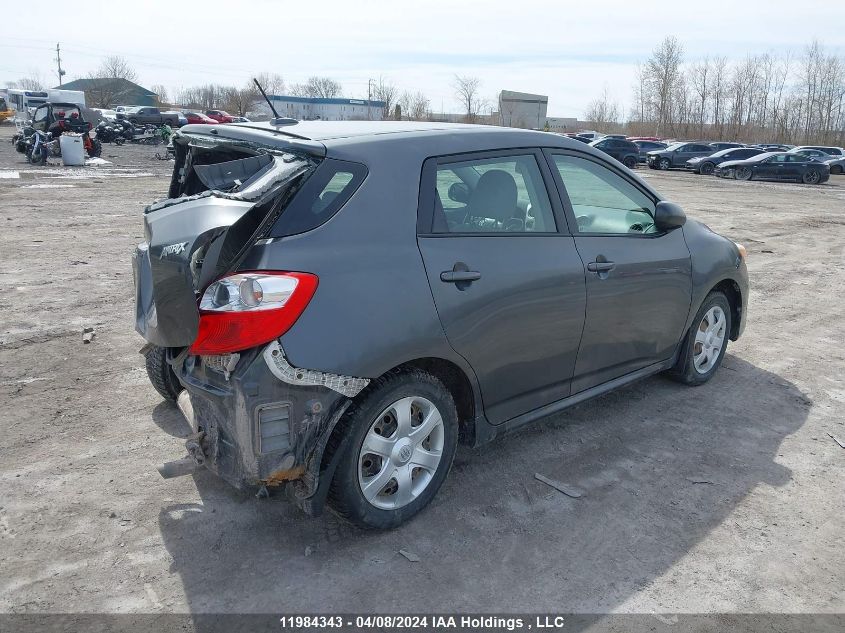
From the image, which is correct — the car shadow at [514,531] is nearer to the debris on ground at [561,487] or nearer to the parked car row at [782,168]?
the debris on ground at [561,487]

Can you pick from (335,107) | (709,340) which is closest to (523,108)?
(335,107)

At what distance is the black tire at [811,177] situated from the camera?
31062 millimetres

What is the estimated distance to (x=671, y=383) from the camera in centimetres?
535

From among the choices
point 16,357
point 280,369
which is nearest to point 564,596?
point 280,369

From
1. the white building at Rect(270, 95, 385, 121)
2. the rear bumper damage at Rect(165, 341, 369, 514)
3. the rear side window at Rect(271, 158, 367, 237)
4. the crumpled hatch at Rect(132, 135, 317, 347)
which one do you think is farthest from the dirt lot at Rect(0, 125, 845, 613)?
the white building at Rect(270, 95, 385, 121)

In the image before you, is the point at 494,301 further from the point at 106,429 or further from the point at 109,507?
the point at 106,429

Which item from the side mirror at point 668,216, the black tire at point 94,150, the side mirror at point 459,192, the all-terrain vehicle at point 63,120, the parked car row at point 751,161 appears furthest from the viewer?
the parked car row at point 751,161

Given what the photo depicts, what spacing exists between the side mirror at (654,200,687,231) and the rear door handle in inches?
64.1

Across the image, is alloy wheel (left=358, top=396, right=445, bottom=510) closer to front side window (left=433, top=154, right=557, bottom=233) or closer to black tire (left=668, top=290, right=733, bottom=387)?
front side window (left=433, top=154, right=557, bottom=233)

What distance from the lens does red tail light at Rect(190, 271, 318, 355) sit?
2871 millimetres

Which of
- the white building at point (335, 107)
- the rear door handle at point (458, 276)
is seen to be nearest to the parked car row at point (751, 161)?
the rear door handle at point (458, 276)

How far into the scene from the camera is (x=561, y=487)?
3.86 metres

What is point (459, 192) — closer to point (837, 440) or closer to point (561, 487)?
point (561, 487)

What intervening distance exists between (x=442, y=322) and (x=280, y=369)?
821 millimetres
